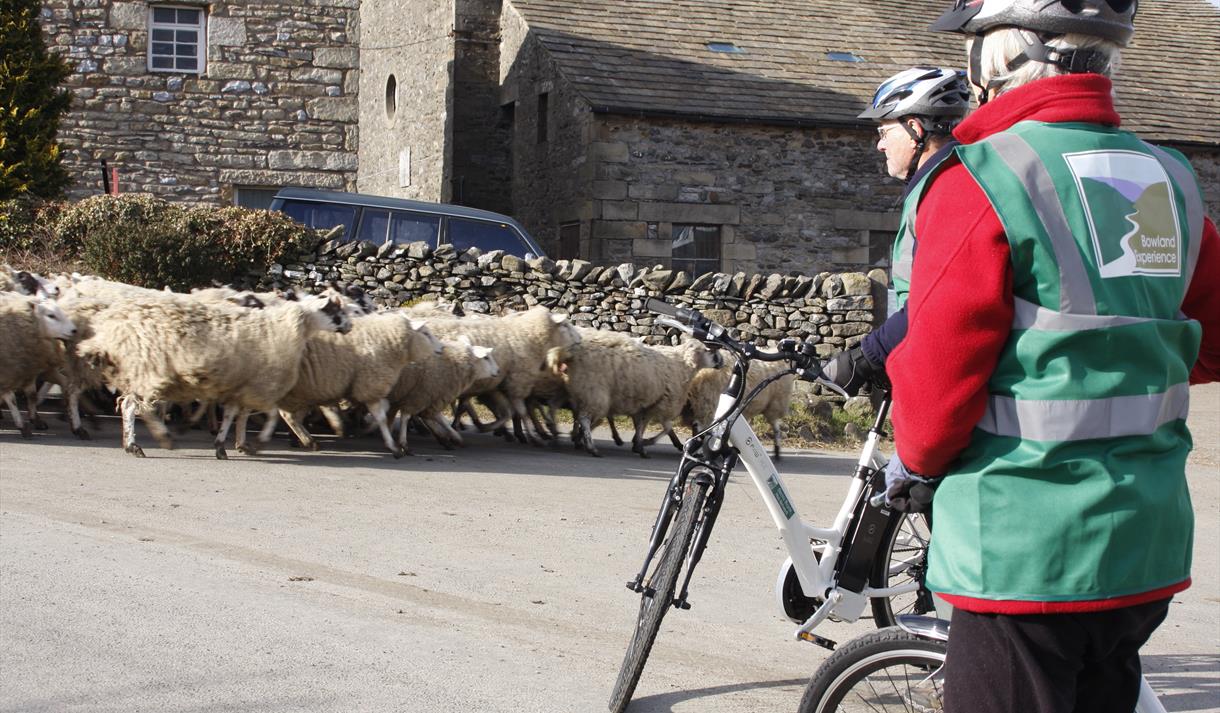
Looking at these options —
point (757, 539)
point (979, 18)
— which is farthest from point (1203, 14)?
point (979, 18)

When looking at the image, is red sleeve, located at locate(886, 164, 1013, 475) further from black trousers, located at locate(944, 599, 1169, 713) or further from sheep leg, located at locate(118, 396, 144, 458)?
sheep leg, located at locate(118, 396, 144, 458)

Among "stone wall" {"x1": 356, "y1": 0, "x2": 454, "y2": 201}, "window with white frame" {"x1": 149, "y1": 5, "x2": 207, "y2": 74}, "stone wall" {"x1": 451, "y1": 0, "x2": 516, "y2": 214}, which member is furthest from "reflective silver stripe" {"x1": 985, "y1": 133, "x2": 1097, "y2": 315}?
"stone wall" {"x1": 451, "y1": 0, "x2": 516, "y2": 214}

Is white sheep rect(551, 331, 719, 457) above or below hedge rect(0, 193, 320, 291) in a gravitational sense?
below

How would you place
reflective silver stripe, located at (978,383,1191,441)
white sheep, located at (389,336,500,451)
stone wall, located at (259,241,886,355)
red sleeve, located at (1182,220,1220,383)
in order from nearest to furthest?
reflective silver stripe, located at (978,383,1191,441) < red sleeve, located at (1182,220,1220,383) < white sheep, located at (389,336,500,451) < stone wall, located at (259,241,886,355)

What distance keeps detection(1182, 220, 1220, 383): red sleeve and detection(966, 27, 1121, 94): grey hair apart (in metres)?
0.47

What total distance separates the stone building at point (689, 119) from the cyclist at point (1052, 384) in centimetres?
2002

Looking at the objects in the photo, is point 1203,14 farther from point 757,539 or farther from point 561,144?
point 757,539

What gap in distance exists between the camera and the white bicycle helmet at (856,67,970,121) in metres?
4.75

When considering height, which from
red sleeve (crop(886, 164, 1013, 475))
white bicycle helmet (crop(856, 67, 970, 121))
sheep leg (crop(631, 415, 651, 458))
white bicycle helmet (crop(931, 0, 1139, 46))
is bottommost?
sheep leg (crop(631, 415, 651, 458))

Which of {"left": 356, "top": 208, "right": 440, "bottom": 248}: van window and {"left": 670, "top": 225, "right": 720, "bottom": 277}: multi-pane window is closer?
{"left": 356, "top": 208, "right": 440, "bottom": 248}: van window

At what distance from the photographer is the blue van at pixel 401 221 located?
17.7 meters

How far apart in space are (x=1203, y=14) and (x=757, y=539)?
2730 centimetres

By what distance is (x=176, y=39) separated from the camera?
69.9 feet

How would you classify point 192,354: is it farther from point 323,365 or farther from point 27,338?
point 27,338
